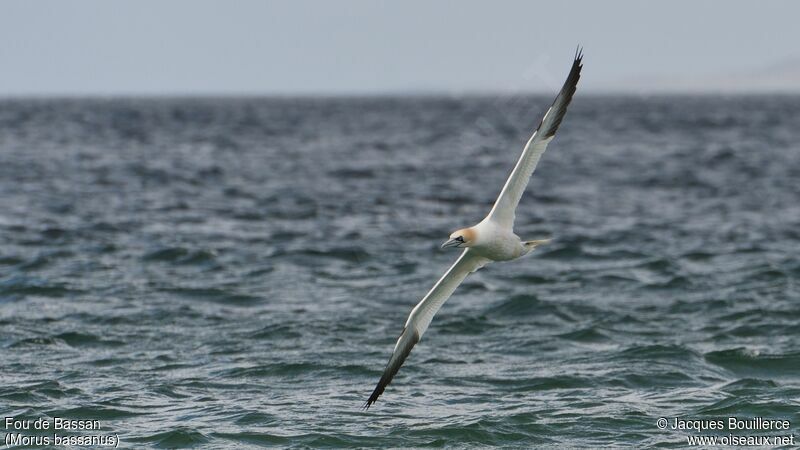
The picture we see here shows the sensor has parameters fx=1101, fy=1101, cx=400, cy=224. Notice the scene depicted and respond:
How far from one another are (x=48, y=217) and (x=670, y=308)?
17.9m

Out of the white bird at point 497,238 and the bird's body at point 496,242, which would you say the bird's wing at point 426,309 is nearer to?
the white bird at point 497,238

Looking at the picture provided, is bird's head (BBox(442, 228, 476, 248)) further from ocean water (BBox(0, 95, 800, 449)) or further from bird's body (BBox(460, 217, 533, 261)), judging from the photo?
ocean water (BBox(0, 95, 800, 449))

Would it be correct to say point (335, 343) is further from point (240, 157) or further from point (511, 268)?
point (240, 157)

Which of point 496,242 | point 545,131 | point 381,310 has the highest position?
point 545,131

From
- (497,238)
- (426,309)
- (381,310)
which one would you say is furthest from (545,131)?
(381,310)

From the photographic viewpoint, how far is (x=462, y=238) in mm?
13719

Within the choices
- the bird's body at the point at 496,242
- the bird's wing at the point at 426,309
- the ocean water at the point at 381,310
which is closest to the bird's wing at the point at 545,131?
the bird's body at the point at 496,242

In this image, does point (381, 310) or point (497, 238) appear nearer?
point (497, 238)

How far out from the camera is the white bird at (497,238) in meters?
13.3

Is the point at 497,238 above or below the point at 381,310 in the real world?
above

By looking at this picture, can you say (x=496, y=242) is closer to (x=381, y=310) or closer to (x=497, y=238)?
(x=497, y=238)

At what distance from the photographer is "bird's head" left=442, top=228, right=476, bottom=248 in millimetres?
13672

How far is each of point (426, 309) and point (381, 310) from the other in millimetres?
5834

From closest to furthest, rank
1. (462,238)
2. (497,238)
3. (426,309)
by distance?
1. (462,238)
2. (497,238)
3. (426,309)
